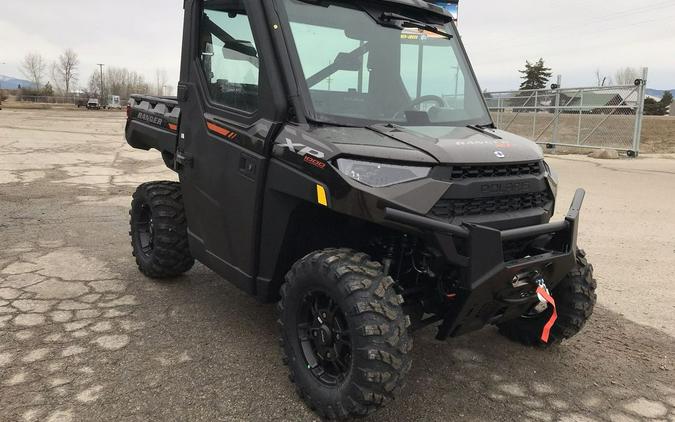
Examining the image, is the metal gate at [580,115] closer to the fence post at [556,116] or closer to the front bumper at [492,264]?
the fence post at [556,116]

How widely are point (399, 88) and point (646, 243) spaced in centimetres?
476

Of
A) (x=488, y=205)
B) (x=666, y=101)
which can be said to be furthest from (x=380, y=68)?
(x=666, y=101)

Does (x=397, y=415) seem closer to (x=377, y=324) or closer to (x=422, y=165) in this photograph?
(x=377, y=324)

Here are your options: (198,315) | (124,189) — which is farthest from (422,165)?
(124,189)

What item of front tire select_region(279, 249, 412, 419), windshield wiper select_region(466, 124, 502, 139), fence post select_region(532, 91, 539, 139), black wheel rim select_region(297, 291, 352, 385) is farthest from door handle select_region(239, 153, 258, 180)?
fence post select_region(532, 91, 539, 139)

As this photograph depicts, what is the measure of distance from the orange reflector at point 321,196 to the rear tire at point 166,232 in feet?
7.09

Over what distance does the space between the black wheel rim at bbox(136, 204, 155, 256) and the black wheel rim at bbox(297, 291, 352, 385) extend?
8.25ft

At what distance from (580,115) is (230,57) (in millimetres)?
17265

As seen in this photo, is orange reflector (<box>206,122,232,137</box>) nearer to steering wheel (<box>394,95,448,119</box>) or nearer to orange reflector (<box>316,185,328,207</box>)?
orange reflector (<box>316,185,328,207</box>)

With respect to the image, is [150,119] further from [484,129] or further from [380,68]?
[484,129]

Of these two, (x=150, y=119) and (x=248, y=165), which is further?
(x=150, y=119)

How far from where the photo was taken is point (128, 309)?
4.27m

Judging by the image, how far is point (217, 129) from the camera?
11.8ft

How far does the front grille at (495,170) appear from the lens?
2.80 m
